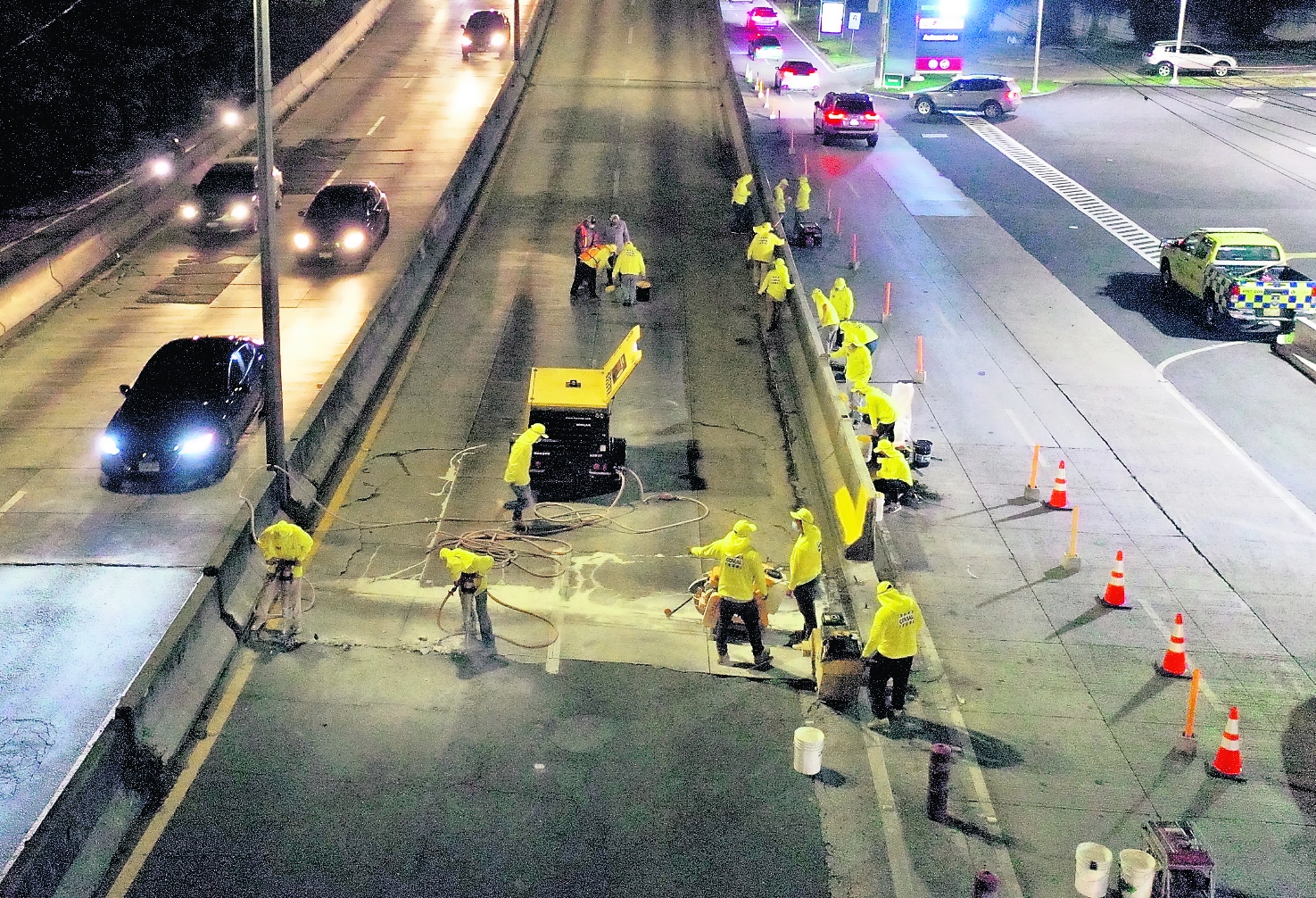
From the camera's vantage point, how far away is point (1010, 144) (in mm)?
46156

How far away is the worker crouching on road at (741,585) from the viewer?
43.4 feet

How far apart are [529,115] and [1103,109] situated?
23259 millimetres

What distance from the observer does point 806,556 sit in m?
13.8

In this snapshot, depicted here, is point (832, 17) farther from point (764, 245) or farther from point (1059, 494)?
point (1059, 494)

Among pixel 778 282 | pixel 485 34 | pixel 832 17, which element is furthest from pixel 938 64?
pixel 778 282

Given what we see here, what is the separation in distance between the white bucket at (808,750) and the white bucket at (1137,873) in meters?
2.53

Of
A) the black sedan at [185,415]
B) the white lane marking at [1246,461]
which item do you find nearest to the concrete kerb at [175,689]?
the black sedan at [185,415]

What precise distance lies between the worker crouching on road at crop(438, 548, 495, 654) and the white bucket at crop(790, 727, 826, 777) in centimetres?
350

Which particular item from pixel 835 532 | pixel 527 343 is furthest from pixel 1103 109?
pixel 835 532

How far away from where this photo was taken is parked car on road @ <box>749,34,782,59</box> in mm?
61000

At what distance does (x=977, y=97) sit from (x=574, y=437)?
37.1 metres

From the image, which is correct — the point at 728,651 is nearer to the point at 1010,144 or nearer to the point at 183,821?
the point at 183,821

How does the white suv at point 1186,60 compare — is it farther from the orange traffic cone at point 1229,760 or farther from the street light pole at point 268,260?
the orange traffic cone at point 1229,760

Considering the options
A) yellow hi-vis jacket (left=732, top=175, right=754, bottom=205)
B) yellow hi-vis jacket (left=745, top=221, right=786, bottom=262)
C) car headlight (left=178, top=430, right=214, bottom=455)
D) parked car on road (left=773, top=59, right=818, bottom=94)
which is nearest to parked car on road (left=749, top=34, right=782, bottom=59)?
parked car on road (left=773, top=59, right=818, bottom=94)
